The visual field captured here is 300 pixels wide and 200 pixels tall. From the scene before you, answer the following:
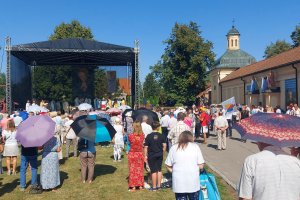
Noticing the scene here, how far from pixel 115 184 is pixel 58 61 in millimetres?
22894

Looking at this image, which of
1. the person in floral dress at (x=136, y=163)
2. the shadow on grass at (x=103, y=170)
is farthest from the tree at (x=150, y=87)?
the person in floral dress at (x=136, y=163)

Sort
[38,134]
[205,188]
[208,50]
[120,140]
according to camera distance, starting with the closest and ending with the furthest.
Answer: [205,188], [38,134], [120,140], [208,50]

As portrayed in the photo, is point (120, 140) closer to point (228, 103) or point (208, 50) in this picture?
point (228, 103)

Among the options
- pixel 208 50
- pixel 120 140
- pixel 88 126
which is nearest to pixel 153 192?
pixel 88 126

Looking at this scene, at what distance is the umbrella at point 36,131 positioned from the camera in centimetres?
811

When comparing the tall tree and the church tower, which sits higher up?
the church tower

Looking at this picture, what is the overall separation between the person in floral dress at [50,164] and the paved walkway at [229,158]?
429cm

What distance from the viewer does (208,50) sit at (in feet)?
173

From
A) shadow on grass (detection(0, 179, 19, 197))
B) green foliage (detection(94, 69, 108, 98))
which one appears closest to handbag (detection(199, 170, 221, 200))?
shadow on grass (detection(0, 179, 19, 197))

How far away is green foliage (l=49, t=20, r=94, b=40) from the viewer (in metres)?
50.1

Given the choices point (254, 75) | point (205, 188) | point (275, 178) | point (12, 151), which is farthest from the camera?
point (254, 75)

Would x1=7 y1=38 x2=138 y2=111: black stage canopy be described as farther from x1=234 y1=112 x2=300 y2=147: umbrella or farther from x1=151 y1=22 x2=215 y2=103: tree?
x1=151 y1=22 x2=215 y2=103: tree

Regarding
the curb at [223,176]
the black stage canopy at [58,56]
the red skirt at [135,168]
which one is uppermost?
the black stage canopy at [58,56]

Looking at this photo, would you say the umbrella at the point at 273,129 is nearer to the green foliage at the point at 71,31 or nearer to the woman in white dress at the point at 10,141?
the woman in white dress at the point at 10,141
